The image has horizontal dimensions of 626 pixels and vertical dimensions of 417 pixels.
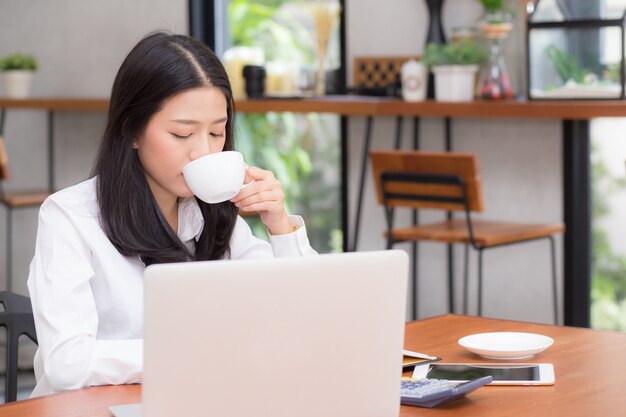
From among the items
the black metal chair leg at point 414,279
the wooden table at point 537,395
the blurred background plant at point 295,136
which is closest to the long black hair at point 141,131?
the wooden table at point 537,395

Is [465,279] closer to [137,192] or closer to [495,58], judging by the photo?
[495,58]

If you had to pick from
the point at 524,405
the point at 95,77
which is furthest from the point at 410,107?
the point at 524,405

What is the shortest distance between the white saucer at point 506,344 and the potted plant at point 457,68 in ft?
7.64

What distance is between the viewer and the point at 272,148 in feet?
16.4

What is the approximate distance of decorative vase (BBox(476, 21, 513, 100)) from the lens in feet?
12.8

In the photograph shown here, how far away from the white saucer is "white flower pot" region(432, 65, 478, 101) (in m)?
2.33

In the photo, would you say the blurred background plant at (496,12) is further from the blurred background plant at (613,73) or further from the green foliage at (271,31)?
the green foliage at (271,31)

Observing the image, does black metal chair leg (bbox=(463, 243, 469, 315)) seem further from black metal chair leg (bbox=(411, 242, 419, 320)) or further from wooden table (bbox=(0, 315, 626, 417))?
wooden table (bbox=(0, 315, 626, 417))

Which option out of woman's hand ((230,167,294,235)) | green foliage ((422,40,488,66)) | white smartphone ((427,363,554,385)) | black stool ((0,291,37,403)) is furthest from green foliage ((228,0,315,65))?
white smartphone ((427,363,554,385))

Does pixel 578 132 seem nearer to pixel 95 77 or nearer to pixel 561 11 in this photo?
pixel 561 11

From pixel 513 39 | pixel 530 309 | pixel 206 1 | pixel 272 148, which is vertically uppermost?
pixel 206 1

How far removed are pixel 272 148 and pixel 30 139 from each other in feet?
5.19

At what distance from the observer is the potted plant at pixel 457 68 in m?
3.95

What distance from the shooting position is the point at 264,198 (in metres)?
1.86
